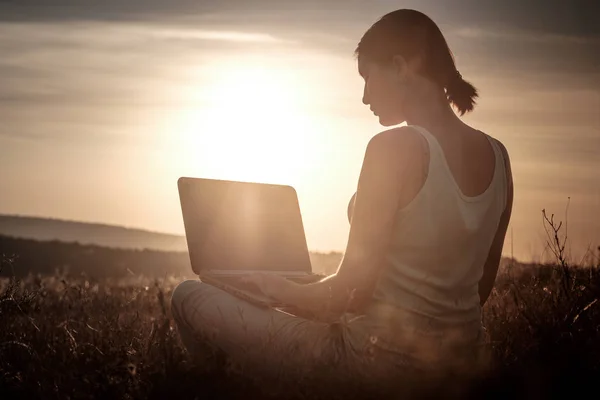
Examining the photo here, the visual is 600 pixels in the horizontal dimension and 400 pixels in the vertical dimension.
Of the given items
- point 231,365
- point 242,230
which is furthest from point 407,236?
point 242,230

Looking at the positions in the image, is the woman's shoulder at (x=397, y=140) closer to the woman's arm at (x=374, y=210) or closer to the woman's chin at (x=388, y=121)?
the woman's arm at (x=374, y=210)

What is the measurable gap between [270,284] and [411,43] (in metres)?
1.38

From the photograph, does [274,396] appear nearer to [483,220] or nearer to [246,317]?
[246,317]

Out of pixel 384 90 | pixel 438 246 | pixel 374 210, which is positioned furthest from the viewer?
pixel 384 90

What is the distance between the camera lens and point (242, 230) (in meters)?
5.46

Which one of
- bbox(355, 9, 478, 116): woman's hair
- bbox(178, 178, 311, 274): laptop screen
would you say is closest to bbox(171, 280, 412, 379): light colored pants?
bbox(178, 178, 311, 274): laptop screen

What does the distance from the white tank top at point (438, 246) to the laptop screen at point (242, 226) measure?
154 cm

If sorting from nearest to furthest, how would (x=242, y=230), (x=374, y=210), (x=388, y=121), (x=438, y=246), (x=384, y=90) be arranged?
(x=374, y=210)
(x=438, y=246)
(x=384, y=90)
(x=388, y=121)
(x=242, y=230)

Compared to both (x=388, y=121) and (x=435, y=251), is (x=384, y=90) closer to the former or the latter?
(x=388, y=121)

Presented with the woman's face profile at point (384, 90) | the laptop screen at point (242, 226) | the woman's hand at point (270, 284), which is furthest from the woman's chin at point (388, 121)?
the laptop screen at point (242, 226)

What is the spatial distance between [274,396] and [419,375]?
72cm

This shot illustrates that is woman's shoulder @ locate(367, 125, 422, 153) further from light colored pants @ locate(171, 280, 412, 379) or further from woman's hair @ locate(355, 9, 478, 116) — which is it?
light colored pants @ locate(171, 280, 412, 379)

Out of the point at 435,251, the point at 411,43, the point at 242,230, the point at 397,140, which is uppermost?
the point at 411,43

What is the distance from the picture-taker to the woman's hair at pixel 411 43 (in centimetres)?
390
